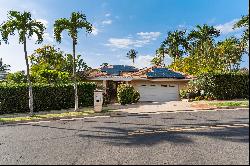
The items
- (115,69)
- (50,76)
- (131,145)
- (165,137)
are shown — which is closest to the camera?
(131,145)

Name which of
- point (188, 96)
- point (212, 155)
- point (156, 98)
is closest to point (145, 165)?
point (212, 155)

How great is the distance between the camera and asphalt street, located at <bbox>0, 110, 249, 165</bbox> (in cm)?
847

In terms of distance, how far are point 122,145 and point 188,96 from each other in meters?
21.1

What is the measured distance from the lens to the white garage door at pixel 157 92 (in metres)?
33.7

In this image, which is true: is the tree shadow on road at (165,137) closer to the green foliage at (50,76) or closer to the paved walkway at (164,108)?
the paved walkway at (164,108)

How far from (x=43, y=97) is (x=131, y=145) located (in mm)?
17292

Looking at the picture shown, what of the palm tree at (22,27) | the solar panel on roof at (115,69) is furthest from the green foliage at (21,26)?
the solar panel on roof at (115,69)

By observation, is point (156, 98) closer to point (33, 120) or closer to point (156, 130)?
point (33, 120)

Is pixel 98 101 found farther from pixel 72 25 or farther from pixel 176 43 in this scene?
pixel 176 43

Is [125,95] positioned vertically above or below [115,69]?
below

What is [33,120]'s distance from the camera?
63.3 ft

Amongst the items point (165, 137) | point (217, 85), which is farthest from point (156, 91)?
point (165, 137)

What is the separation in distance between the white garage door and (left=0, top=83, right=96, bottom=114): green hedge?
7.80 metres

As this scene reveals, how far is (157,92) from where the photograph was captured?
3394cm
